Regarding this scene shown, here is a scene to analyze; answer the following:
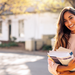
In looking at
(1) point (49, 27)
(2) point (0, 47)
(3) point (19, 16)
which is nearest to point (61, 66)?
(2) point (0, 47)

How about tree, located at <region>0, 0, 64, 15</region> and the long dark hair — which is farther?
tree, located at <region>0, 0, 64, 15</region>

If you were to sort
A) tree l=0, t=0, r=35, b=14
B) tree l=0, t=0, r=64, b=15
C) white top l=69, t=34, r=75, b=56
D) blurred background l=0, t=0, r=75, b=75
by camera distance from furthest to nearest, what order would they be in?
tree l=0, t=0, r=35, b=14 < tree l=0, t=0, r=64, b=15 < blurred background l=0, t=0, r=75, b=75 < white top l=69, t=34, r=75, b=56

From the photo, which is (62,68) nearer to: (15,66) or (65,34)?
(65,34)

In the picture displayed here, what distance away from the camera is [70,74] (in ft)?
4.41

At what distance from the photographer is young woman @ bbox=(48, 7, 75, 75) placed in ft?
4.58

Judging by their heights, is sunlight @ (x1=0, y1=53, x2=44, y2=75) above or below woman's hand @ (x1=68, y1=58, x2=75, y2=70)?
below

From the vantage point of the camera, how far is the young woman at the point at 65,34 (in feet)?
4.58

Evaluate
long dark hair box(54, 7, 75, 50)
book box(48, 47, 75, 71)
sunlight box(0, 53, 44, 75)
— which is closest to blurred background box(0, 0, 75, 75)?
sunlight box(0, 53, 44, 75)

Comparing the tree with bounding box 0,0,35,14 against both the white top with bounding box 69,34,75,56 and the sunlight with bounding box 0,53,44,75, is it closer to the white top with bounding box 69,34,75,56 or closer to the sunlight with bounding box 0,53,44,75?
the sunlight with bounding box 0,53,44,75

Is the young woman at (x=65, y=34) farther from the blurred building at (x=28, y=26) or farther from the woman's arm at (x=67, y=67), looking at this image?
the blurred building at (x=28, y=26)

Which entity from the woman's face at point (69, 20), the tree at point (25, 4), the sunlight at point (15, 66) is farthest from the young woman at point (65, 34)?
the tree at point (25, 4)

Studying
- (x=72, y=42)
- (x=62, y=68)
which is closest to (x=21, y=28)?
(x=72, y=42)

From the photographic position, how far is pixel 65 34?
1.64 meters

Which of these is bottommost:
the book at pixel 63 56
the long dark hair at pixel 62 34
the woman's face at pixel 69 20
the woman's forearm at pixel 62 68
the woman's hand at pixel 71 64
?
the woman's forearm at pixel 62 68
